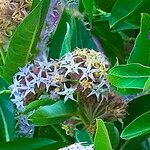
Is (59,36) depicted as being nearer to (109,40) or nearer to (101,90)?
(109,40)

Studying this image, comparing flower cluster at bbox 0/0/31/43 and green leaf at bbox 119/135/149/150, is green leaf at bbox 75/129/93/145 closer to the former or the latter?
green leaf at bbox 119/135/149/150

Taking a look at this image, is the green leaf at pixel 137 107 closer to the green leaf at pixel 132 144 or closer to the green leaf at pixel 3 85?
the green leaf at pixel 132 144

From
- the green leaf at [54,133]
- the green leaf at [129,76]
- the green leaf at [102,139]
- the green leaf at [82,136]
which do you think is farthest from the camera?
the green leaf at [54,133]

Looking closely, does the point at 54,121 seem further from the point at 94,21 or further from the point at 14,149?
the point at 94,21

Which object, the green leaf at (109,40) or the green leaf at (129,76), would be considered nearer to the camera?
the green leaf at (129,76)

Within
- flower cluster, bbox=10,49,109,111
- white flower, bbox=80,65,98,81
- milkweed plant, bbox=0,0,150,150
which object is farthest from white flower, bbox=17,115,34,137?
white flower, bbox=80,65,98,81

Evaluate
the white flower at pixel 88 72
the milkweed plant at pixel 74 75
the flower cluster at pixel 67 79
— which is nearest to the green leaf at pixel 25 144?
the milkweed plant at pixel 74 75
